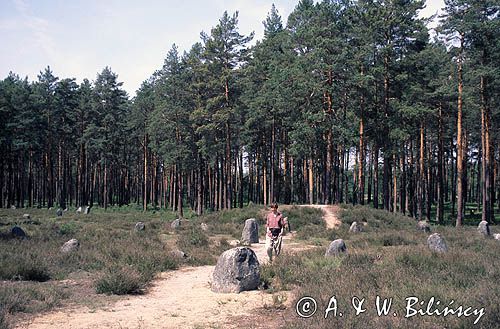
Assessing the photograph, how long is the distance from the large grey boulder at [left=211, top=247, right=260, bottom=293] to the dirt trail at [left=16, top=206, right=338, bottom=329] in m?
0.22

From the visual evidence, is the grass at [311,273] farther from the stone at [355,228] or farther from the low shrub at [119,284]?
the stone at [355,228]

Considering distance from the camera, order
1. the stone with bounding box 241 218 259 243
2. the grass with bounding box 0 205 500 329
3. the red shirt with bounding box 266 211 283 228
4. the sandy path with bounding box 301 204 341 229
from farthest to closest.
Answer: the sandy path with bounding box 301 204 341 229 → the stone with bounding box 241 218 259 243 → the red shirt with bounding box 266 211 283 228 → the grass with bounding box 0 205 500 329

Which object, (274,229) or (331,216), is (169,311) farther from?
(331,216)

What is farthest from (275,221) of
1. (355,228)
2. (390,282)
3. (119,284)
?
(355,228)

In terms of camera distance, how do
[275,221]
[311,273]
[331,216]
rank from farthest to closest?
[331,216], [275,221], [311,273]

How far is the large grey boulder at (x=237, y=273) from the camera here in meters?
9.60

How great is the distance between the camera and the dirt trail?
284 inches

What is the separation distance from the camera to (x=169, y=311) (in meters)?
8.16

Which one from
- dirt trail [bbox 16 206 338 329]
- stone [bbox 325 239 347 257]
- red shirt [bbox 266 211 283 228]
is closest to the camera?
dirt trail [bbox 16 206 338 329]

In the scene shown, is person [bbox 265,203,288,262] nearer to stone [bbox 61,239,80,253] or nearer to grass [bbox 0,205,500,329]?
grass [bbox 0,205,500,329]

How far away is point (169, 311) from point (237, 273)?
2.02 m

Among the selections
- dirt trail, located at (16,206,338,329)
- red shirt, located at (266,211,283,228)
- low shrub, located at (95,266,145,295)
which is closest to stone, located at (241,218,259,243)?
red shirt, located at (266,211,283,228)

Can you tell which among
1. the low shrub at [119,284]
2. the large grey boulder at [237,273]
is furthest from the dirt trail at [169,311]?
the low shrub at [119,284]

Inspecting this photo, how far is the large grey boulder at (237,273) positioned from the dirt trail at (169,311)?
0.22 metres
